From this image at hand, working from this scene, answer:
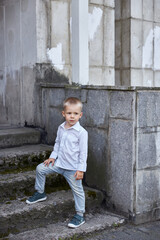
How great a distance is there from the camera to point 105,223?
338 centimetres

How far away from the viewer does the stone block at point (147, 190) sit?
3455 mm

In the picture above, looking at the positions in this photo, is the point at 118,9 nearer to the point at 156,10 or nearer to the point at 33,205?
the point at 156,10

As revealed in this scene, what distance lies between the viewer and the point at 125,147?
3.46 m

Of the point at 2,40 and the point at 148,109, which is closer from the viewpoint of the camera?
the point at 148,109

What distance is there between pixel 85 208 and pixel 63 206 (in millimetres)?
274

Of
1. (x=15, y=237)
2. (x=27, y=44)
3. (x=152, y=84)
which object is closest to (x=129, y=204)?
(x=15, y=237)

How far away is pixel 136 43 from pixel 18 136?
2.28 meters

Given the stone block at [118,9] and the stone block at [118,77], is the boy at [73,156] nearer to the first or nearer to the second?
the stone block at [118,77]

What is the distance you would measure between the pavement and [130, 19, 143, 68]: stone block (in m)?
2.66

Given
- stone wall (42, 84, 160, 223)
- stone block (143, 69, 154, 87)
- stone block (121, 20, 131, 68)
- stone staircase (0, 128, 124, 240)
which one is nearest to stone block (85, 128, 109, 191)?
stone wall (42, 84, 160, 223)

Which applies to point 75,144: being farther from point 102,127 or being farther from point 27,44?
point 27,44

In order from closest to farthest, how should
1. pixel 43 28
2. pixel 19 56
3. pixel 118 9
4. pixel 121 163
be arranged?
1. pixel 121 163
2. pixel 43 28
3. pixel 19 56
4. pixel 118 9

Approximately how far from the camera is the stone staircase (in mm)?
3115

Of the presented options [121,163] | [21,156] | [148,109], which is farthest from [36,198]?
[148,109]
